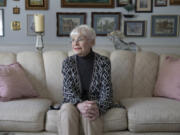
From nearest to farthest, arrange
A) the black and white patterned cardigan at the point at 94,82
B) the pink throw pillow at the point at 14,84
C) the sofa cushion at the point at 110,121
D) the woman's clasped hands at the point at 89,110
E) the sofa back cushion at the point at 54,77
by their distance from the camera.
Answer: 1. the woman's clasped hands at the point at 89,110
2. the sofa cushion at the point at 110,121
3. the black and white patterned cardigan at the point at 94,82
4. the pink throw pillow at the point at 14,84
5. the sofa back cushion at the point at 54,77

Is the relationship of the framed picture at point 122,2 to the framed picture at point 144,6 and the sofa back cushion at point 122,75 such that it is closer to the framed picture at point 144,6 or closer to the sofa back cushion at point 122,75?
the framed picture at point 144,6

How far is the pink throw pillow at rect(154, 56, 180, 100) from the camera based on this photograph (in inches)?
96.7

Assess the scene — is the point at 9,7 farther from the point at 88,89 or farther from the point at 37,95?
the point at 88,89

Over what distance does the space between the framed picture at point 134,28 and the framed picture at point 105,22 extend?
115 mm

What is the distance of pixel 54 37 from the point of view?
3.41 meters

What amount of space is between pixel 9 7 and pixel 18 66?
1122 millimetres

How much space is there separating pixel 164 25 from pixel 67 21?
123 centimetres

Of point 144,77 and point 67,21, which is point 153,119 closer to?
point 144,77

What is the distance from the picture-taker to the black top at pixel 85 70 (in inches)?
89.8

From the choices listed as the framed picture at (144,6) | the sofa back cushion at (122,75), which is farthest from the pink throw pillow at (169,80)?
the framed picture at (144,6)

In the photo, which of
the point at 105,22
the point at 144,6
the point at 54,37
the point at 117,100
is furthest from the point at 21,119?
the point at 144,6

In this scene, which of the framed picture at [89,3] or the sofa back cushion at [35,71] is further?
the framed picture at [89,3]

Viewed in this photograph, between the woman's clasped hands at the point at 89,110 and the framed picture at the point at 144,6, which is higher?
the framed picture at the point at 144,6

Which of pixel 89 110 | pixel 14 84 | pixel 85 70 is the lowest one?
pixel 89 110
